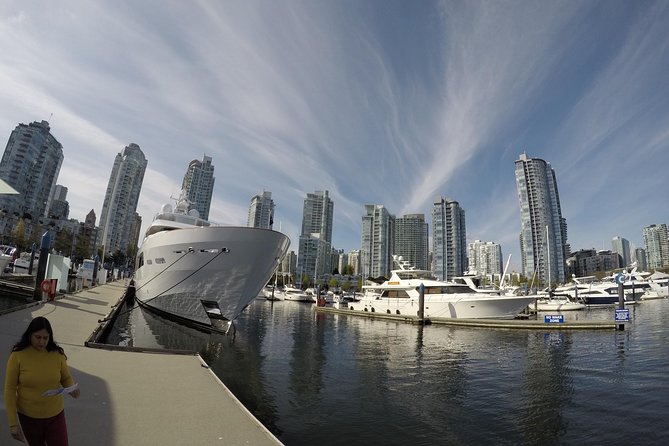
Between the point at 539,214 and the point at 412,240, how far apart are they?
4918 cm

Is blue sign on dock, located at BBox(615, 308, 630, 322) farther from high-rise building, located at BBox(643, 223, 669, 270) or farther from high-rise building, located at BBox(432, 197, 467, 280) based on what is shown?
high-rise building, located at BBox(643, 223, 669, 270)

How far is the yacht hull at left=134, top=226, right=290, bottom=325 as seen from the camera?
18297mm

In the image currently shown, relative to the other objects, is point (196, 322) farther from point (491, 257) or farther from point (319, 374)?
point (491, 257)

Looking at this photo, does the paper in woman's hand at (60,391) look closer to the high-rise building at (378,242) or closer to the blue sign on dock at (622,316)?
the blue sign on dock at (622,316)

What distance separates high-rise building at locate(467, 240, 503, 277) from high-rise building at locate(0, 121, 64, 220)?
544ft

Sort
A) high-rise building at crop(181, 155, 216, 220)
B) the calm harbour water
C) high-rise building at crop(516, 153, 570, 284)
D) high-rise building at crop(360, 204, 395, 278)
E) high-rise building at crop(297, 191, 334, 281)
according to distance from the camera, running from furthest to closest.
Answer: high-rise building at crop(297, 191, 334, 281) → high-rise building at crop(360, 204, 395, 278) → high-rise building at crop(516, 153, 570, 284) → high-rise building at crop(181, 155, 216, 220) → the calm harbour water

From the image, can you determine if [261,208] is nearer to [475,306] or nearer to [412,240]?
[412,240]

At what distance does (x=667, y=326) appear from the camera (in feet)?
89.9

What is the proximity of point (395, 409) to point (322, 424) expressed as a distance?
229cm

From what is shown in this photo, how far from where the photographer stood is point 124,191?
5856 inches

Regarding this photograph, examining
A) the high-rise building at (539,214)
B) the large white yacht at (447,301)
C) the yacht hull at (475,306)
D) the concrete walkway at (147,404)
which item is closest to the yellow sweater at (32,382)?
the concrete walkway at (147,404)

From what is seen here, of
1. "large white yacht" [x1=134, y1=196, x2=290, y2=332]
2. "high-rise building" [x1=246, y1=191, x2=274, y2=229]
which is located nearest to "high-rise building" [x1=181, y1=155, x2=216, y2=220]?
"high-rise building" [x1=246, y1=191, x2=274, y2=229]

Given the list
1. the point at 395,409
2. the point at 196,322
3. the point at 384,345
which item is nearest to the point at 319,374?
the point at 395,409

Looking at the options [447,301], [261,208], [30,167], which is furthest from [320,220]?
[447,301]
